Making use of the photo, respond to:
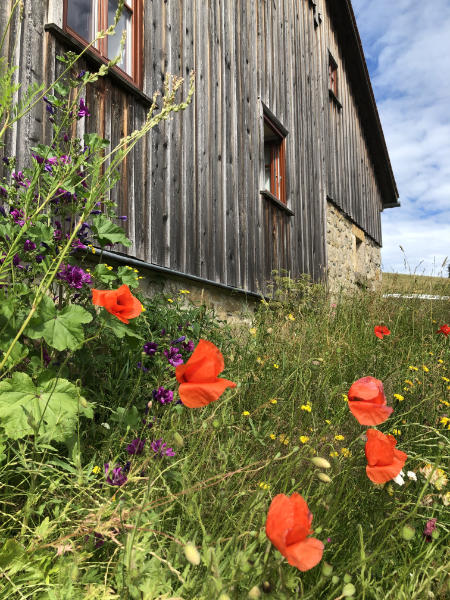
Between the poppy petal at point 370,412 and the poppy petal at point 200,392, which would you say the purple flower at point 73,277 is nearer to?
the poppy petal at point 200,392

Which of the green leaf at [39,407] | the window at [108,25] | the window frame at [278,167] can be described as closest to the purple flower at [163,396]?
the green leaf at [39,407]

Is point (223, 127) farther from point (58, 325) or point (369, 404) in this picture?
point (369, 404)

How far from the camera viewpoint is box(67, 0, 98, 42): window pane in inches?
125

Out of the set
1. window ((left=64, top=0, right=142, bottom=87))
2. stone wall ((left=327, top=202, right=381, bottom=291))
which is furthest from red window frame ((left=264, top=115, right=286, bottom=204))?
window ((left=64, top=0, right=142, bottom=87))

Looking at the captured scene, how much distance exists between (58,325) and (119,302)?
1.33 feet

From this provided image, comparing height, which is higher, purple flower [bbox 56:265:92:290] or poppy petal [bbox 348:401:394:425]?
purple flower [bbox 56:265:92:290]

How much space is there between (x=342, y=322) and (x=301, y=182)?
3948 mm

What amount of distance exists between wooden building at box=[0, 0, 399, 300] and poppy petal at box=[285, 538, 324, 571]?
1.94m

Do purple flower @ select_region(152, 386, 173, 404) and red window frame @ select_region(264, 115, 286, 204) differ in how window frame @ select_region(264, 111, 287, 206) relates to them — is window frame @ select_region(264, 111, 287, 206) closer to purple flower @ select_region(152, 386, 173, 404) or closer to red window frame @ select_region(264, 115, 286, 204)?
red window frame @ select_region(264, 115, 286, 204)

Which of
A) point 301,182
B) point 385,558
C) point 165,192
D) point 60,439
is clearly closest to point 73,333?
point 60,439

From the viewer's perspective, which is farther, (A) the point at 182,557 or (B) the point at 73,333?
(B) the point at 73,333

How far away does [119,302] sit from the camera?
4.26 feet

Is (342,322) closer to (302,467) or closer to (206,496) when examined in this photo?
(302,467)

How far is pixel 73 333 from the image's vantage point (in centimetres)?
158
